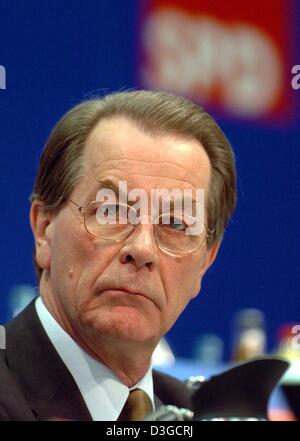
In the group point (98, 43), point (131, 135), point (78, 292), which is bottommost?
point (78, 292)

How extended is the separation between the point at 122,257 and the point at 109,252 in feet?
0.10

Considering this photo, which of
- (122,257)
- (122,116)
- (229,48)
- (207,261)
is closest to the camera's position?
(122,257)

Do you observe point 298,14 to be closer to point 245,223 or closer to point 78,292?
point 245,223

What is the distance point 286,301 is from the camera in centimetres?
157

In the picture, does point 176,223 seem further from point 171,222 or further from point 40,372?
point 40,372

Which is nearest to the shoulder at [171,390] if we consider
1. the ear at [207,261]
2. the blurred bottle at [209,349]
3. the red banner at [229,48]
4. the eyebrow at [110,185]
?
the blurred bottle at [209,349]

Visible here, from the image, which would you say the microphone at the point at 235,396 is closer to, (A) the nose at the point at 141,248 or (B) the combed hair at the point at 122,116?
(A) the nose at the point at 141,248

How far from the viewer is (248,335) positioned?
1.57 metres

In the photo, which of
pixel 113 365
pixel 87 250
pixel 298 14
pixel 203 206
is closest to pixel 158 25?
pixel 298 14

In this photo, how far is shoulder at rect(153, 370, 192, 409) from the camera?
1.57 m

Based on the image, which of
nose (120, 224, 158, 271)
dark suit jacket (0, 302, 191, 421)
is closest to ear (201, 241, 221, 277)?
nose (120, 224, 158, 271)

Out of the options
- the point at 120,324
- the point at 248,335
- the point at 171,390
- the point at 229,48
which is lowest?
the point at 171,390

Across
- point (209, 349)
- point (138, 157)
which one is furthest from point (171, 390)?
point (138, 157)

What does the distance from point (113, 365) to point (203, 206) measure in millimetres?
327
